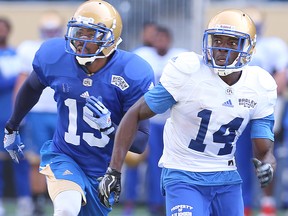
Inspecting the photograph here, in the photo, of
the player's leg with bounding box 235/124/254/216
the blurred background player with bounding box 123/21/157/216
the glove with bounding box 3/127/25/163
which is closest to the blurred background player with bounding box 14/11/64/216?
the blurred background player with bounding box 123/21/157/216

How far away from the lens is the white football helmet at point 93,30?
5371 millimetres

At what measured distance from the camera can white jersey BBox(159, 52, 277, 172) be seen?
505 cm

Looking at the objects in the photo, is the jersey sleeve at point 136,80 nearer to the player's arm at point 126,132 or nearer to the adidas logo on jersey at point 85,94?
the adidas logo on jersey at point 85,94

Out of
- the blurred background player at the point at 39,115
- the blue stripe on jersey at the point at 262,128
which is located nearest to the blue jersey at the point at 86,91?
the blue stripe on jersey at the point at 262,128

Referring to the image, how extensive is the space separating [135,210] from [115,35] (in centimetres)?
446

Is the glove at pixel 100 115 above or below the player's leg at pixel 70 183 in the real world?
above

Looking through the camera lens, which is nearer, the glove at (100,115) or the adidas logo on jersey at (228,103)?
the adidas logo on jersey at (228,103)

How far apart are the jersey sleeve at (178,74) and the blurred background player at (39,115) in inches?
152

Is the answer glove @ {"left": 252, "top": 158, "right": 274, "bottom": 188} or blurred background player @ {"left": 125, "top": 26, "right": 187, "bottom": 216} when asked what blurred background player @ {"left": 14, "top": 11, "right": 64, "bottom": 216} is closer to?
blurred background player @ {"left": 125, "top": 26, "right": 187, "bottom": 216}

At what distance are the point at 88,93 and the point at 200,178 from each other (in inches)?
32.1

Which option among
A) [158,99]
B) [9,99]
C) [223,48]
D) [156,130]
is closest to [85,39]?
[158,99]

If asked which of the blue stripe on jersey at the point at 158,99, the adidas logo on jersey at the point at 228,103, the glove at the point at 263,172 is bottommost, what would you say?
the glove at the point at 263,172

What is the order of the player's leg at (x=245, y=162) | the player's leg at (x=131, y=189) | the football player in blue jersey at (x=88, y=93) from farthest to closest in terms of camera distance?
the player's leg at (x=131, y=189)
the player's leg at (x=245, y=162)
the football player in blue jersey at (x=88, y=93)

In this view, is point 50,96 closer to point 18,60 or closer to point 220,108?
point 18,60
